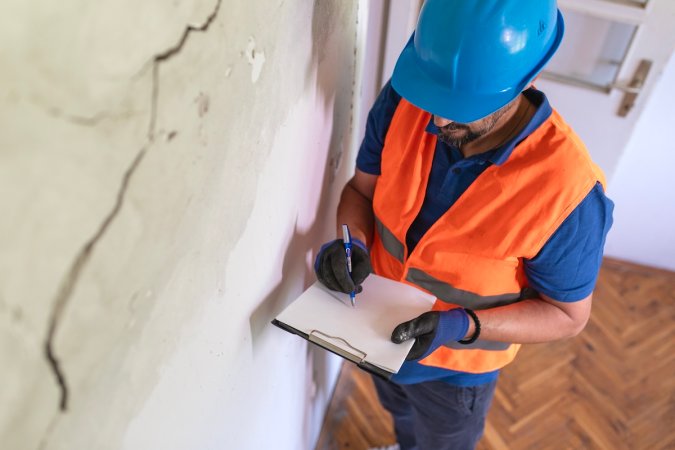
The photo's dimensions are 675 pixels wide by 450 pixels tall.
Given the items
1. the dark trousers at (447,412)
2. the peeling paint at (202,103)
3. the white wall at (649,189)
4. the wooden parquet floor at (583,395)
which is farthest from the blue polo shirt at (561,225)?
the white wall at (649,189)

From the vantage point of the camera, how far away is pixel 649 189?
2.23 m

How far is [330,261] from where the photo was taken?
1.14 meters

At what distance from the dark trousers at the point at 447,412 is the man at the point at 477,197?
3cm

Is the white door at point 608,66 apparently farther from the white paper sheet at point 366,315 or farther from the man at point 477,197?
the white paper sheet at point 366,315

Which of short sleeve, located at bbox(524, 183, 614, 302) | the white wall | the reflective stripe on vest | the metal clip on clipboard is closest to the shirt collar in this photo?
short sleeve, located at bbox(524, 183, 614, 302)

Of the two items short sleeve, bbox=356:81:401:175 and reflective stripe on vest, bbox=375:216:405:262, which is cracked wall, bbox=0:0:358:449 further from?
reflective stripe on vest, bbox=375:216:405:262

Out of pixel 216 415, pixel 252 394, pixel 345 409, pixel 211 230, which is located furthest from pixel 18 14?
pixel 345 409

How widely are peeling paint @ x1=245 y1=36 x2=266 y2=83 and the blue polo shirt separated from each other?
0.44m

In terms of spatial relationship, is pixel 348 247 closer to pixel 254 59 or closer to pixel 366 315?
pixel 366 315

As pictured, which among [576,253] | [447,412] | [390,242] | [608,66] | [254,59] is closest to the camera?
[254,59]

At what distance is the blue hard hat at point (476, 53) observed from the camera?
846 mm

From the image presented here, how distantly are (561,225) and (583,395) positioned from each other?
1.39m

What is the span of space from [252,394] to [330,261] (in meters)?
0.31

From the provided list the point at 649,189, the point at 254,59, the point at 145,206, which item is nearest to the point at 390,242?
the point at 254,59
